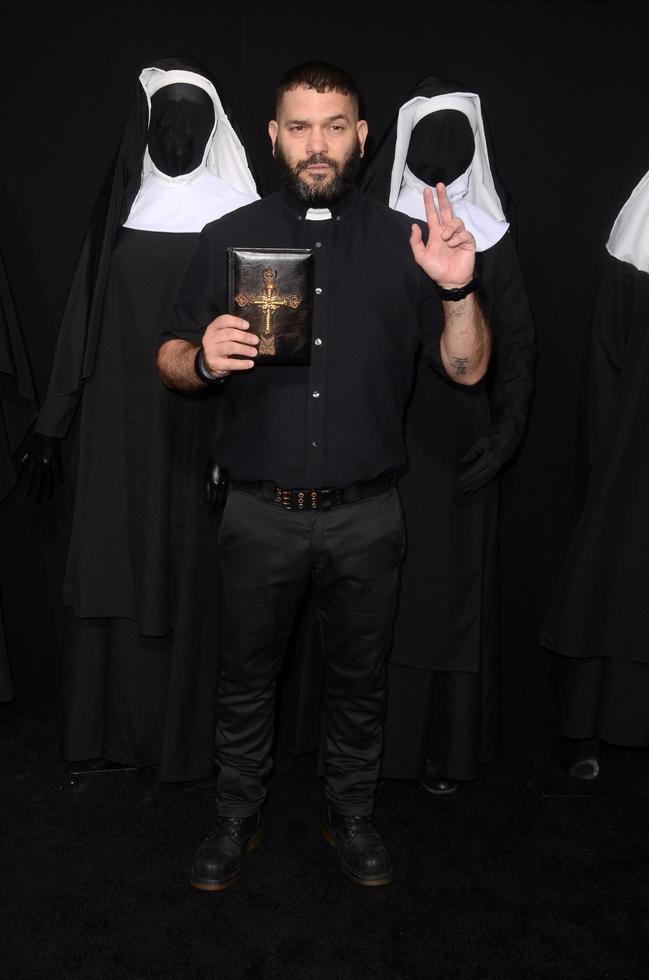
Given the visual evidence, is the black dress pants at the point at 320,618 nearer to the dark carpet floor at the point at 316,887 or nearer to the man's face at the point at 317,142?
the dark carpet floor at the point at 316,887

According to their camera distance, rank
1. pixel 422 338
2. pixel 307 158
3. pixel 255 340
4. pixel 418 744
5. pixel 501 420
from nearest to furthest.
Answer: pixel 255 340, pixel 307 158, pixel 422 338, pixel 501 420, pixel 418 744

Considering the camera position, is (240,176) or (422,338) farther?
(240,176)

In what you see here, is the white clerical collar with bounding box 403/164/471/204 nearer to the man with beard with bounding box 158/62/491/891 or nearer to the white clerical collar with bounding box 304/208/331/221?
the man with beard with bounding box 158/62/491/891

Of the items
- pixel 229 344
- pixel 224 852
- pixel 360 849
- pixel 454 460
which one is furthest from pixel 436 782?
pixel 229 344

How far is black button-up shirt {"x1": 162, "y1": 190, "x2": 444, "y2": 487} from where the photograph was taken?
2.38m

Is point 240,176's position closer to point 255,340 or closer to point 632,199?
point 255,340

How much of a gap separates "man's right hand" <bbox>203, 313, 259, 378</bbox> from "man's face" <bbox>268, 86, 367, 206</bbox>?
397 mm

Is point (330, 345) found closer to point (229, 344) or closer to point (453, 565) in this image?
point (229, 344)

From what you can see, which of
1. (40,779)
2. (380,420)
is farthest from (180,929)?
(380,420)

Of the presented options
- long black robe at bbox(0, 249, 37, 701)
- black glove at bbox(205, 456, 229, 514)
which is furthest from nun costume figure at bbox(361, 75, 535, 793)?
long black robe at bbox(0, 249, 37, 701)

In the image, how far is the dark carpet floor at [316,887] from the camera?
2377 mm

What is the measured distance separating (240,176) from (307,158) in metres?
0.54

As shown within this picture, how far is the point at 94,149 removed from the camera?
313 cm

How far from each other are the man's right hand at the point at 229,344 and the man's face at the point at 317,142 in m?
0.40
